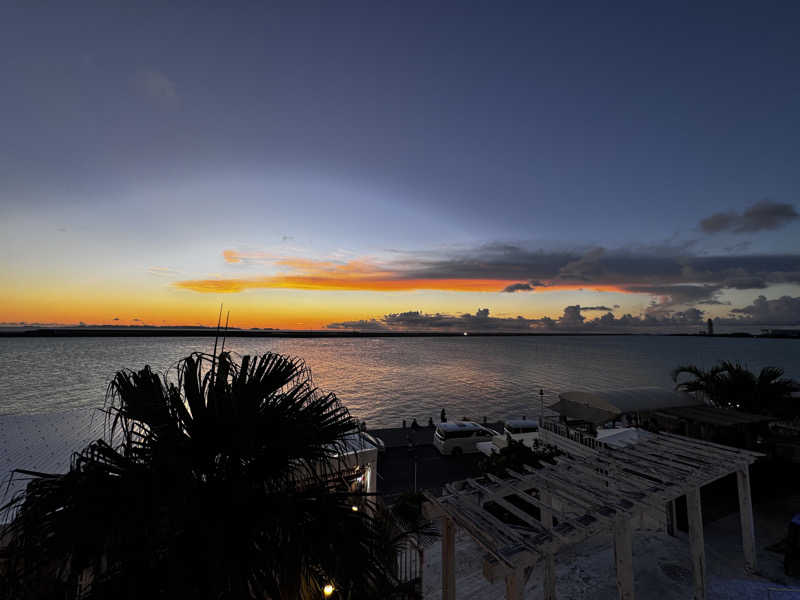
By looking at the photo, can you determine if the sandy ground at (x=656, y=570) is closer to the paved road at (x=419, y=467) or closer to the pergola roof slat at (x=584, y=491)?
the pergola roof slat at (x=584, y=491)

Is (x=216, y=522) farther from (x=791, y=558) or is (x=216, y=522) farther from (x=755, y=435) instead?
(x=755, y=435)

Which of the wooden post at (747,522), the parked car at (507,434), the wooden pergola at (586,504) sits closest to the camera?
the wooden pergola at (586,504)

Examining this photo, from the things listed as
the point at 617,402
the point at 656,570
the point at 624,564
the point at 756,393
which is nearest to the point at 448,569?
the point at 624,564

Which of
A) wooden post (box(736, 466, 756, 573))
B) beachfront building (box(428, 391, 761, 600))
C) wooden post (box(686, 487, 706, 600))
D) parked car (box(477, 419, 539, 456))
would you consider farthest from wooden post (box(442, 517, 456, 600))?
parked car (box(477, 419, 539, 456))

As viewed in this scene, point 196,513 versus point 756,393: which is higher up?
point 196,513

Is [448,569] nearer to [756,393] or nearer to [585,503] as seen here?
[585,503]

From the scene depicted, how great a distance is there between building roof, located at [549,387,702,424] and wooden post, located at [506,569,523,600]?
573 inches

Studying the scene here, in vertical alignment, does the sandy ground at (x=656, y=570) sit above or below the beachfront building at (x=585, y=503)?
below

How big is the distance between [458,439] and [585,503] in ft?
59.2

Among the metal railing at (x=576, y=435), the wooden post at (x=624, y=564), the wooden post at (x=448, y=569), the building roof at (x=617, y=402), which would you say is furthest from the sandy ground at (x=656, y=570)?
the building roof at (x=617, y=402)

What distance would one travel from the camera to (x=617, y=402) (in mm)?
17375

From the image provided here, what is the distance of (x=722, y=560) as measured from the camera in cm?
947

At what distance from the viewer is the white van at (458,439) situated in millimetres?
22859

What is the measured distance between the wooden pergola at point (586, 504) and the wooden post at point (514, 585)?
0.01 metres
